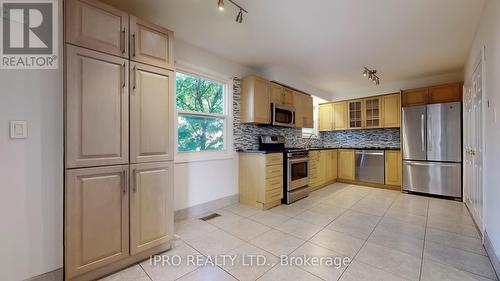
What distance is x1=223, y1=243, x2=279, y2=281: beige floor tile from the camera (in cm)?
170

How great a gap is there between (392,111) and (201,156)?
435 cm

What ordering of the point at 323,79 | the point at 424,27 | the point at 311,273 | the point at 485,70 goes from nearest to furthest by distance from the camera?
the point at 311,273 → the point at 485,70 → the point at 424,27 → the point at 323,79

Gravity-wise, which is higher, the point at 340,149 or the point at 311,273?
the point at 340,149

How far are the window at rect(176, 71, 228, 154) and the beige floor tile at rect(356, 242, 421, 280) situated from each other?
2349mm

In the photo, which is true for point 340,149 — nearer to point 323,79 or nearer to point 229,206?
point 323,79

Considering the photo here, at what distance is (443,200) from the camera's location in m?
3.73

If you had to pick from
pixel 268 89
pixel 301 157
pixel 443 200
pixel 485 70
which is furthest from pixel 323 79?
pixel 443 200

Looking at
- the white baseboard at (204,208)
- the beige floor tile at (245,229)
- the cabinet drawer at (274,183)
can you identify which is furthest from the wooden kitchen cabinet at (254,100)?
the beige floor tile at (245,229)

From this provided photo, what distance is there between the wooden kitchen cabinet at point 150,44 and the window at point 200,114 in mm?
823

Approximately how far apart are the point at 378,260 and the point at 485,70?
2174 mm

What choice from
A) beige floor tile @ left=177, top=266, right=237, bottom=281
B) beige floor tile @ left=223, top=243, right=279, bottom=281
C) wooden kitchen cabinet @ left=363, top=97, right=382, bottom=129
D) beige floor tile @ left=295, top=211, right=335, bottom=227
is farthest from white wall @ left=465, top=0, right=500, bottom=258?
wooden kitchen cabinet @ left=363, top=97, right=382, bottom=129

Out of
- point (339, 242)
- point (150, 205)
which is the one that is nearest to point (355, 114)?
point (339, 242)

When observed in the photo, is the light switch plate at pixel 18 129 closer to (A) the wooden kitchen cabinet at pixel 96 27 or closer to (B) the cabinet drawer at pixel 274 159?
(A) the wooden kitchen cabinet at pixel 96 27

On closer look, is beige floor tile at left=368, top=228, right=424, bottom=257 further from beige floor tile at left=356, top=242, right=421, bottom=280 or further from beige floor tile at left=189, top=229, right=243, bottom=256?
beige floor tile at left=189, top=229, right=243, bottom=256
